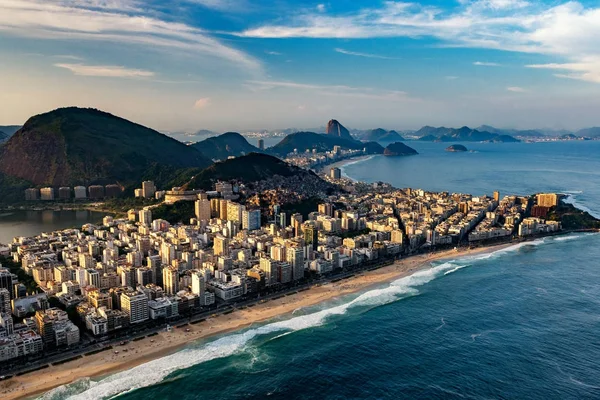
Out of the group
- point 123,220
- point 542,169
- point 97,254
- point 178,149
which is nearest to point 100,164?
point 178,149

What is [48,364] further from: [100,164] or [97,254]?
[100,164]

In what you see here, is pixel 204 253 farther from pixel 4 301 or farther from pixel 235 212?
pixel 4 301

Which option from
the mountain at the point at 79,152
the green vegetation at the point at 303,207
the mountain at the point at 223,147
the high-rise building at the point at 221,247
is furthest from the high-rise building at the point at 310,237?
the mountain at the point at 223,147

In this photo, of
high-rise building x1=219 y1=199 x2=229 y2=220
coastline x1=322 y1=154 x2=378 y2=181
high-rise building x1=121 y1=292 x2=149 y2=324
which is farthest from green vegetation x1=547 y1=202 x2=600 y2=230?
coastline x1=322 y1=154 x2=378 y2=181

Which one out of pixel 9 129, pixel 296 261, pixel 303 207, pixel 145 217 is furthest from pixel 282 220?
pixel 9 129

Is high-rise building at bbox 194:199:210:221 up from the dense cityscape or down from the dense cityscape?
up

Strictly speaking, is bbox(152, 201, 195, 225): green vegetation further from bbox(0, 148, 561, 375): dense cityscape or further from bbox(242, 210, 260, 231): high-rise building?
bbox(242, 210, 260, 231): high-rise building
